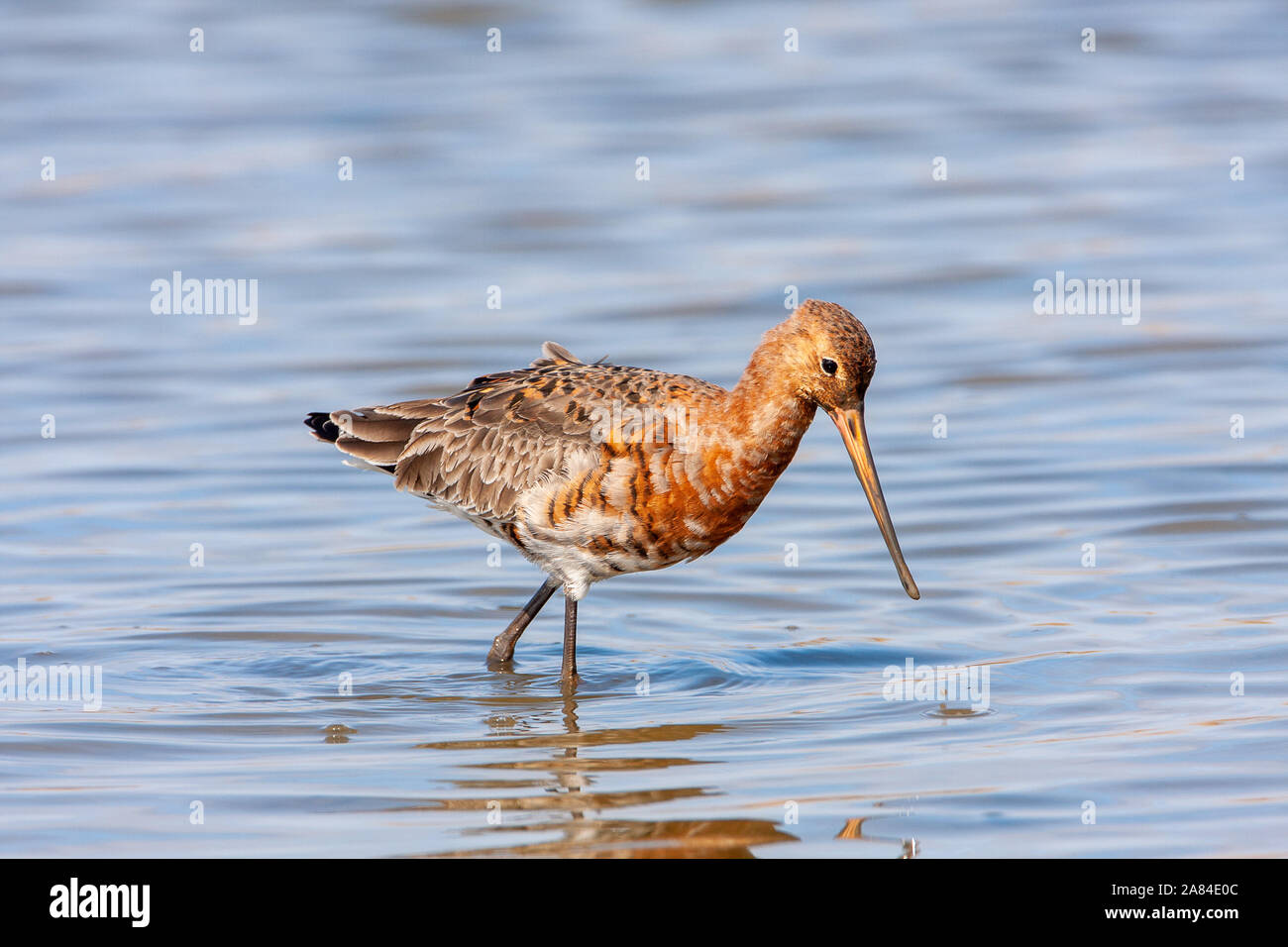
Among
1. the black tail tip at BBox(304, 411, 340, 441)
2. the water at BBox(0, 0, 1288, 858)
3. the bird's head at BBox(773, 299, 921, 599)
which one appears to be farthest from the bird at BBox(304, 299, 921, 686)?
the black tail tip at BBox(304, 411, 340, 441)

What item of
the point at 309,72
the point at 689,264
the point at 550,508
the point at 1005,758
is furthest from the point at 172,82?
the point at 1005,758

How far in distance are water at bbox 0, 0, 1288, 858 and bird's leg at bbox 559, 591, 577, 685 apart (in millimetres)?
131

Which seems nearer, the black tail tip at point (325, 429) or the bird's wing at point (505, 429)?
the bird's wing at point (505, 429)

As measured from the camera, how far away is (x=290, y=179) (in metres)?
15.2

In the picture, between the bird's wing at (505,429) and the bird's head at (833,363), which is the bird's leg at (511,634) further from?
the bird's head at (833,363)

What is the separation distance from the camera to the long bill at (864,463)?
6590mm

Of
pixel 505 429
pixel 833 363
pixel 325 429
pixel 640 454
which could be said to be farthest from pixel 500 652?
pixel 833 363

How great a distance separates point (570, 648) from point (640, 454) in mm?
900

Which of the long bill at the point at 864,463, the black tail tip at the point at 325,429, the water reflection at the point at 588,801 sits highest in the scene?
the black tail tip at the point at 325,429

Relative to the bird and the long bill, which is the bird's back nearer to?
the bird

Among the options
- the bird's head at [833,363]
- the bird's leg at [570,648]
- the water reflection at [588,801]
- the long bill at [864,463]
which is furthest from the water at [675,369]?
the bird's head at [833,363]

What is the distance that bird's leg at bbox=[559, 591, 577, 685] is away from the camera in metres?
7.15

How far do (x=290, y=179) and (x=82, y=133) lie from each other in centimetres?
231

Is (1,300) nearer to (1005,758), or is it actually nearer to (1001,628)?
(1001,628)
